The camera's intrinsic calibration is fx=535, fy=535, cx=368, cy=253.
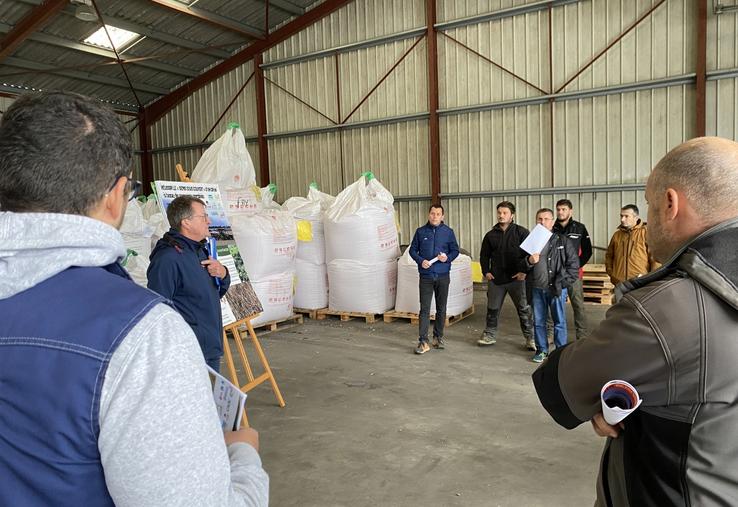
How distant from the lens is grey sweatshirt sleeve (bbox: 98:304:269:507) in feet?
2.33

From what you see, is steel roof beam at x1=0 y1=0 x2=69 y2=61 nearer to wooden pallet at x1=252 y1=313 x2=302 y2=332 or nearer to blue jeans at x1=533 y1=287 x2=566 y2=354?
wooden pallet at x1=252 y1=313 x2=302 y2=332

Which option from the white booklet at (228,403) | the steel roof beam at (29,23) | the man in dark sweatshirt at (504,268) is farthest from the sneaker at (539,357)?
the steel roof beam at (29,23)

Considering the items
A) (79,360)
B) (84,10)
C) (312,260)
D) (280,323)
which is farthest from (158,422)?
(84,10)

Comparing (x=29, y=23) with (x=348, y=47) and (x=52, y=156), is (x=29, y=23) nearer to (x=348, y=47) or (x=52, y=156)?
(x=348, y=47)

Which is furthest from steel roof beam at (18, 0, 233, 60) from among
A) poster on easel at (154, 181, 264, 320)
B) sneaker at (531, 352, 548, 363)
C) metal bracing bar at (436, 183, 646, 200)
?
sneaker at (531, 352, 548, 363)

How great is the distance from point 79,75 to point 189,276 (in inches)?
409

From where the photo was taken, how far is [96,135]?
2.76 ft

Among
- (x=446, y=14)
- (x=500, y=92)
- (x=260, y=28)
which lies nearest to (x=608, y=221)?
(x=500, y=92)

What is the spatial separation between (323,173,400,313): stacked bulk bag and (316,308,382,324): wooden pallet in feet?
0.21

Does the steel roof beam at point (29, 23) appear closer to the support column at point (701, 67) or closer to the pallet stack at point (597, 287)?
the pallet stack at point (597, 287)

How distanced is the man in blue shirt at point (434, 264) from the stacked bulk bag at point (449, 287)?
0.82 meters

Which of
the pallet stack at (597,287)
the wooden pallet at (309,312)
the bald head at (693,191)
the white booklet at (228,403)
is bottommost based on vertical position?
the wooden pallet at (309,312)

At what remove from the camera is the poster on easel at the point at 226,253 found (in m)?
3.70

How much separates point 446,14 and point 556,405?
9.39m
